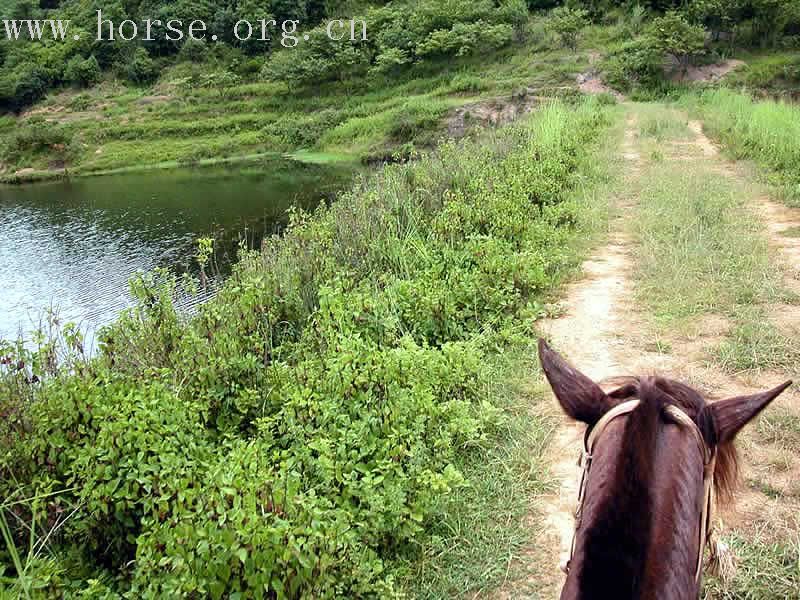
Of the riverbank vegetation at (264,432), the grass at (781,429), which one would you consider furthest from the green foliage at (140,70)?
the grass at (781,429)

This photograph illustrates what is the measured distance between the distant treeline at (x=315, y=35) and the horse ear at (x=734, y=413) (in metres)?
36.1

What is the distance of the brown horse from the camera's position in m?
0.88

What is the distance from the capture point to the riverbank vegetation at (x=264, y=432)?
1799 millimetres

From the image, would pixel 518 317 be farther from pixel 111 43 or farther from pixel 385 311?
pixel 111 43

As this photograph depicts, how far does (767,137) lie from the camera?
32.0 ft

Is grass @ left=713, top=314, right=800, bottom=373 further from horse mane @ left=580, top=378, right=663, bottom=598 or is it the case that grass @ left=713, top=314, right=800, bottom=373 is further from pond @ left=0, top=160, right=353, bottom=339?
pond @ left=0, top=160, right=353, bottom=339

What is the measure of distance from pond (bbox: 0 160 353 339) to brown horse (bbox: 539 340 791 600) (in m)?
4.86

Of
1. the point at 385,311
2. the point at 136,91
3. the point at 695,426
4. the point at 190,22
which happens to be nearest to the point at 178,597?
the point at 695,426

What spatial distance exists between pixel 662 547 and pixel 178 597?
1.40 metres

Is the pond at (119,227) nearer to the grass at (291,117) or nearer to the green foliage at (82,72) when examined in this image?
the grass at (291,117)

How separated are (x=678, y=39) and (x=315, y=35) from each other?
26.3 meters

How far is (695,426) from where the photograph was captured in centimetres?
108

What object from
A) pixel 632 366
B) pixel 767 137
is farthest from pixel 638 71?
pixel 632 366

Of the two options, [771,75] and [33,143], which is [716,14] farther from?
[33,143]
